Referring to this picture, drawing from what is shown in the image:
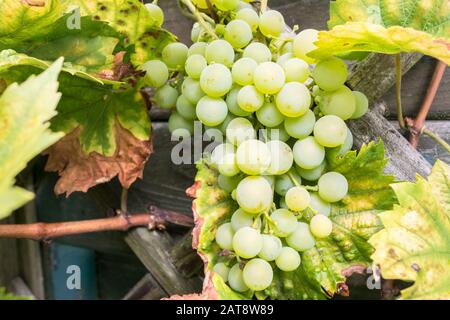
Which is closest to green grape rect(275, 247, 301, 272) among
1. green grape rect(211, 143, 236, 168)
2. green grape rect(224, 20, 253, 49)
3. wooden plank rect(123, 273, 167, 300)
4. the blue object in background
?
green grape rect(211, 143, 236, 168)

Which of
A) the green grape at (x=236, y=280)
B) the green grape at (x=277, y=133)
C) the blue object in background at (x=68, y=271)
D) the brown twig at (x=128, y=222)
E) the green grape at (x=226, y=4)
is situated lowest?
the blue object in background at (x=68, y=271)

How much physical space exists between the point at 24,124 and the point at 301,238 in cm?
28

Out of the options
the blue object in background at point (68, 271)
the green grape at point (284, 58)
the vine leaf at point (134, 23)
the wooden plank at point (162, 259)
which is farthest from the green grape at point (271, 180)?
the blue object in background at point (68, 271)

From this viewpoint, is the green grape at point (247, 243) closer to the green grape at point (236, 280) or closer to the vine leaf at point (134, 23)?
the green grape at point (236, 280)

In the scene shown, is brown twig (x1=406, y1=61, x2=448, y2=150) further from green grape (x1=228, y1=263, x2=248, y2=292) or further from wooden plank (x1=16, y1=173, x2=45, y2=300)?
wooden plank (x1=16, y1=173, x2=45, y2=300)

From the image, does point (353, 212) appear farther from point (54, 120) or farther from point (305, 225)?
point (54, 120)

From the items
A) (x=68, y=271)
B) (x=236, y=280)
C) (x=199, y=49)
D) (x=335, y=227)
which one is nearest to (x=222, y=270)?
(x=236, y=280)

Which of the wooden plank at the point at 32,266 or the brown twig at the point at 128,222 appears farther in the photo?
the wooden plank at the point at 32,266

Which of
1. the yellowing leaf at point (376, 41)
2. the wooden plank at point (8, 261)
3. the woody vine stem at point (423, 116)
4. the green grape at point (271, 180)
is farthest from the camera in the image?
the wooden plank at point (8, 261)

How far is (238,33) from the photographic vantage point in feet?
1.57

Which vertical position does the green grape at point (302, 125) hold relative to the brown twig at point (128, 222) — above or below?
above

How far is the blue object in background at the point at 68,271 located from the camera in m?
1.02

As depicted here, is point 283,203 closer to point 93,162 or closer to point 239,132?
point 239,132

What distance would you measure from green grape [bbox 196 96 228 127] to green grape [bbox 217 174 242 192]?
0.18ft
